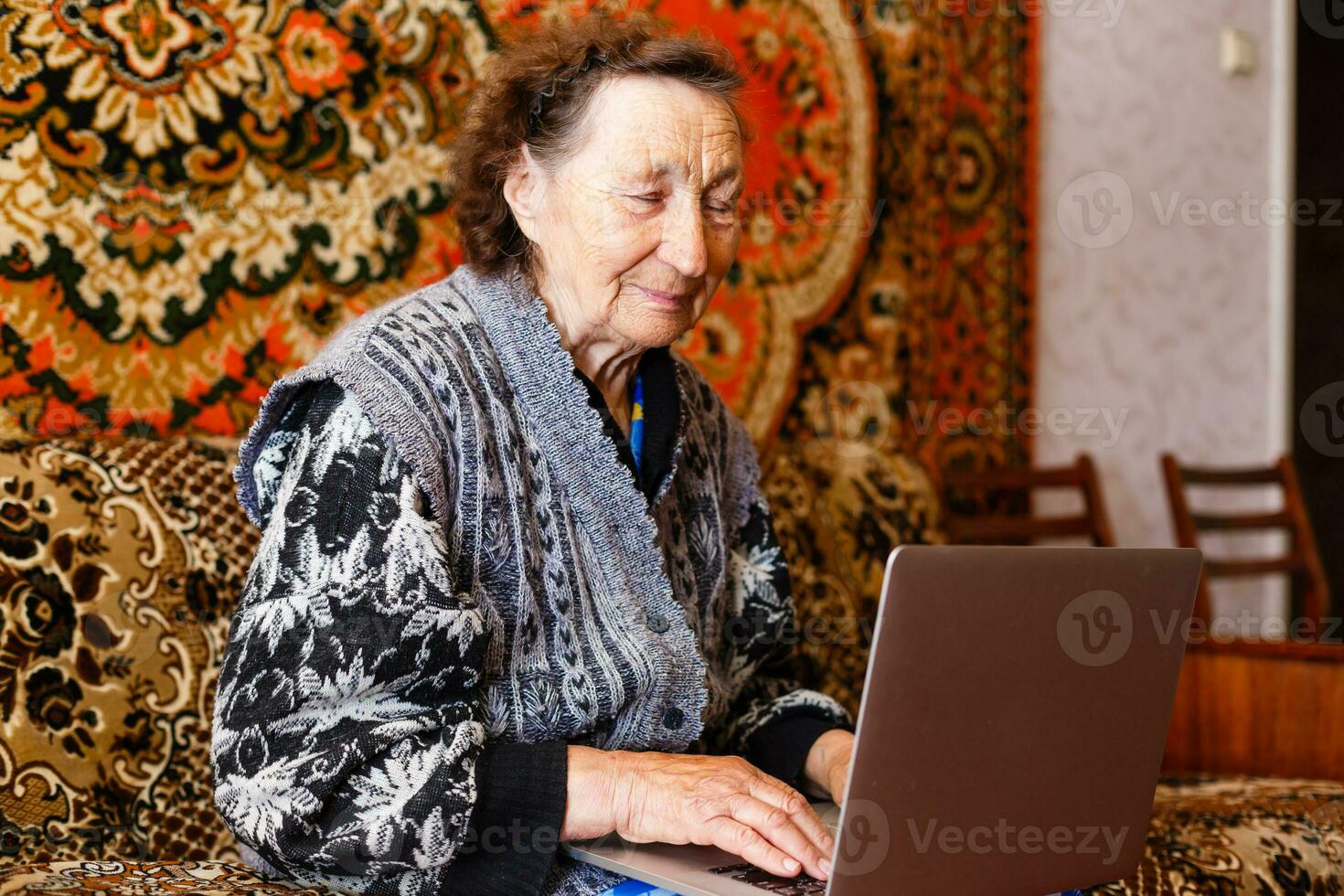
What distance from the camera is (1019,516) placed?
287cm

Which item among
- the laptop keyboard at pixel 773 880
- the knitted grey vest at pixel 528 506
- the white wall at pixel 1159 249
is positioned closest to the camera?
the laptop keyboard at pixel 773 880

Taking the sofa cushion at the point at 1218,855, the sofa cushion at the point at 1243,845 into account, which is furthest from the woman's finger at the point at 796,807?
the sofa cushion at the point at 1243,845

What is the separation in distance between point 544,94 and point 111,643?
0.78m

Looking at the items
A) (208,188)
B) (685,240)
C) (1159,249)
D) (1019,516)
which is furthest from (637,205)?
(1159,249)

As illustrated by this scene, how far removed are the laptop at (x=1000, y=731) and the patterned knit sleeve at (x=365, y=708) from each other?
0.35 feet

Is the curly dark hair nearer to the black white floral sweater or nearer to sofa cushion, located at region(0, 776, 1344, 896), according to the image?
the black white floral sweater

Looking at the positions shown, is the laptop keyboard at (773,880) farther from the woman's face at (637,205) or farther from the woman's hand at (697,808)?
the woman's face at (637,205)

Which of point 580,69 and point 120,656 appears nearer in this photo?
point 580,69

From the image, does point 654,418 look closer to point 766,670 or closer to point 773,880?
point 766,670

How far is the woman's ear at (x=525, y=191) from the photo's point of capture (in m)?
1.38

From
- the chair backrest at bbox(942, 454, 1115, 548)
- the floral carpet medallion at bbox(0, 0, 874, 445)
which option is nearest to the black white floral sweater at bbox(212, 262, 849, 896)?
the floral carpet medallion at bbox(0, 0, 874, 445)

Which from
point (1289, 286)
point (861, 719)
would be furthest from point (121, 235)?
point (1289, 286)

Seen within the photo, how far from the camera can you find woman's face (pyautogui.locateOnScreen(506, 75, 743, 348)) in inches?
51.5

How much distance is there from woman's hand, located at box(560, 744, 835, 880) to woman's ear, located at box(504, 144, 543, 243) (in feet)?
1.87
